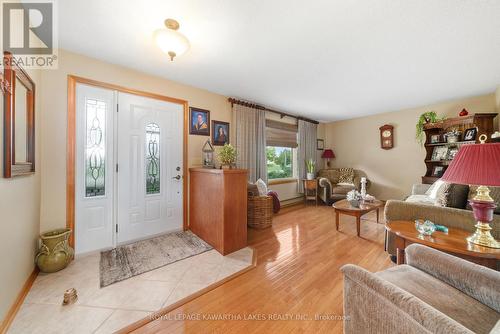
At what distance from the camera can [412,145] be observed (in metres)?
4.30

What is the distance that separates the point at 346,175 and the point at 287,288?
4.09 m

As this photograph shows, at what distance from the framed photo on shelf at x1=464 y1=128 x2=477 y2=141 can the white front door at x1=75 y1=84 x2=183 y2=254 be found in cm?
502

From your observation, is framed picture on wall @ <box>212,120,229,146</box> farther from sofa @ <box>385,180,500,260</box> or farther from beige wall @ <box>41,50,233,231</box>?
sofa @ <box>385,180,500,260</box>

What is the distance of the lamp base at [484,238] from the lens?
126 cm

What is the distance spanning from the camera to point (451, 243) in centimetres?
133

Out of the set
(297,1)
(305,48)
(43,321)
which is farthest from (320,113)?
(43,321)

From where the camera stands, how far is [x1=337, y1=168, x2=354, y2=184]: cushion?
16.1ft

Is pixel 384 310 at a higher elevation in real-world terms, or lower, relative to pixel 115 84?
lower

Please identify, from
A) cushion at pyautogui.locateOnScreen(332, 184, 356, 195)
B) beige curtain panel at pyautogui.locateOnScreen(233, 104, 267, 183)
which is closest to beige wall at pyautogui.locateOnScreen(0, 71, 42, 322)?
beige curtain panel at pyautogui.locateOnScreen(233, 104, 267, 183)

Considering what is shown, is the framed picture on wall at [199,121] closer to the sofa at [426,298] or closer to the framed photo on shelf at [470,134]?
the sofa at [426,298]

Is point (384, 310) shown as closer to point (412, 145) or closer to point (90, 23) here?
point (90, 23)

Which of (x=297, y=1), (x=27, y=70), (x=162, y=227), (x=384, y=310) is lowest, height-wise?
(x=162, y=227)

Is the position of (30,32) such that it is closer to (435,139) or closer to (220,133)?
(220,133)

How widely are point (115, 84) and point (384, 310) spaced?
329 cm
